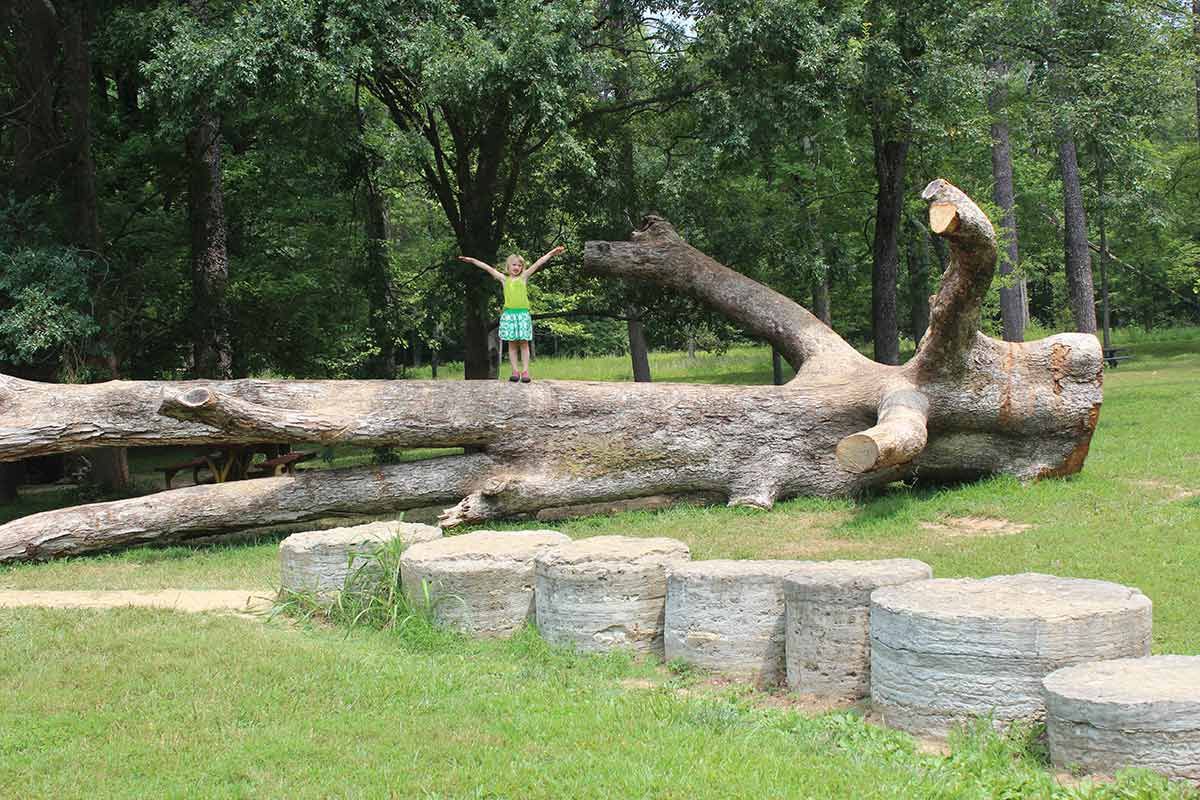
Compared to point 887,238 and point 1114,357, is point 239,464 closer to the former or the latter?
point 887,238

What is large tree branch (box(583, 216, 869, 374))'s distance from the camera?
14.9 m

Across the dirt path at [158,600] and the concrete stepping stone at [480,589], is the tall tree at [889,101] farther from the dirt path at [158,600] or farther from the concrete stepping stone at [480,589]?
the dirt path at [158,600]

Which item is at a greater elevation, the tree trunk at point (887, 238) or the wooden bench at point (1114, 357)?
the tree trunk at point (887, 238)

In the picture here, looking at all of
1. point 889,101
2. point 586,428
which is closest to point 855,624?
point 586,428

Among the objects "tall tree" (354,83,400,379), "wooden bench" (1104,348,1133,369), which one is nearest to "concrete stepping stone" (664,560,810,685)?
"tall tree" (354,83,400,379)

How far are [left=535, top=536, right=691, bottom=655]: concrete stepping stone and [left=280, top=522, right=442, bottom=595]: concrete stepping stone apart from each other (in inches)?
74.7

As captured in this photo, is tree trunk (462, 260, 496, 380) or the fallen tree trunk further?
tree trunk (462, 260, 496, 380)

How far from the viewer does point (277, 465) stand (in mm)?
15094

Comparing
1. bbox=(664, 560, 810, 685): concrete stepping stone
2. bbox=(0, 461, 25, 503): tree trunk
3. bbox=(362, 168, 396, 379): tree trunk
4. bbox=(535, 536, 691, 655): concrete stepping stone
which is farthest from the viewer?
bbox=(362, 168, 396, 379): tree trunk

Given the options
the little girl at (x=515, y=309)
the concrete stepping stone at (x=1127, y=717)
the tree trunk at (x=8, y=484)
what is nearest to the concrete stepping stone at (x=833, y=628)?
the concrete stepping stone at (x=1127, y=717)

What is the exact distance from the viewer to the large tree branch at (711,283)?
14.9 metres

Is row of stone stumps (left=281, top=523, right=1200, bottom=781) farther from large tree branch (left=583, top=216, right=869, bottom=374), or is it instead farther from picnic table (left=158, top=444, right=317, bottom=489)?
large tree branch (left=583, top=216, right=869, bottom=374)

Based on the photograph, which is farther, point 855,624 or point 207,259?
point 207,259

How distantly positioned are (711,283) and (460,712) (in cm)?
1057
